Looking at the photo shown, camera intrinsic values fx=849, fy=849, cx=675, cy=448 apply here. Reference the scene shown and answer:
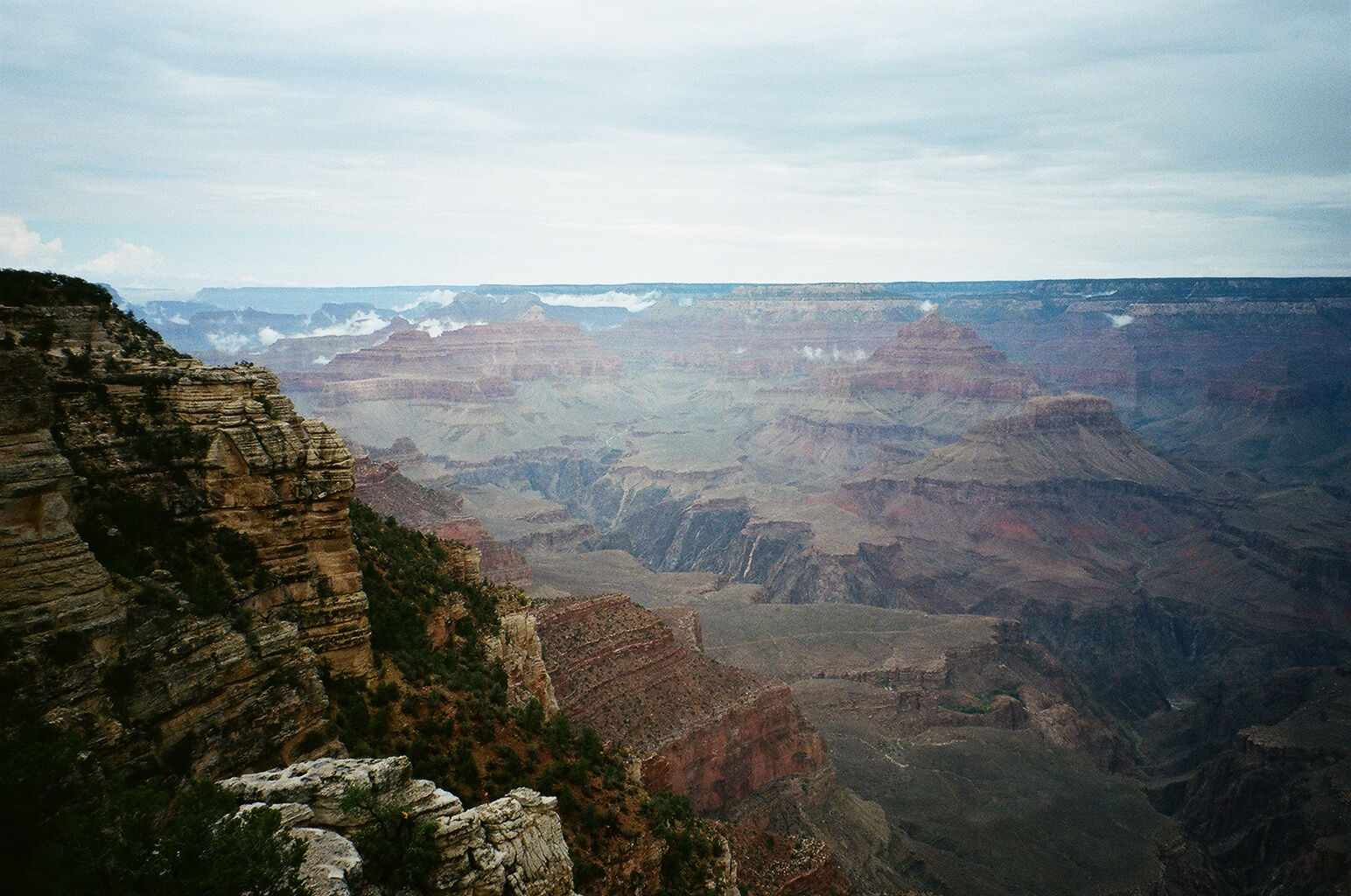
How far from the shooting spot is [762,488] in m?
179

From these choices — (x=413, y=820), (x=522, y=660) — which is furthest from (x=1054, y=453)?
(x=413, y=820)

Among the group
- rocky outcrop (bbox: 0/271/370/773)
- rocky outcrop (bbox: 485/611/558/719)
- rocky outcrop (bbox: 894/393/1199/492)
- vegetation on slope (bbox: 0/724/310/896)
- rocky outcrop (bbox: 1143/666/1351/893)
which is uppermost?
rocky outcrop (bbox: 0/271/370/773)

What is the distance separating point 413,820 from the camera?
49.2 ft


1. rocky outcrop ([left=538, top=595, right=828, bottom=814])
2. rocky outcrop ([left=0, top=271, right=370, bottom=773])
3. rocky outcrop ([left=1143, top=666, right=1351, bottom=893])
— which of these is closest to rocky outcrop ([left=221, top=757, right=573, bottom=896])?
rocky outcrop ([left=0, top=271, right=370, bottom=773])

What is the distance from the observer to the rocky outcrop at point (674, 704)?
48438mm

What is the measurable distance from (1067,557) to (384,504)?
363 ft

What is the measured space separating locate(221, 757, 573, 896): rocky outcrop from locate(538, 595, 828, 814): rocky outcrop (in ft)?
100.0

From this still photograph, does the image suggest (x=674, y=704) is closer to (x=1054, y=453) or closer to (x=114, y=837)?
(x=114, y=837)

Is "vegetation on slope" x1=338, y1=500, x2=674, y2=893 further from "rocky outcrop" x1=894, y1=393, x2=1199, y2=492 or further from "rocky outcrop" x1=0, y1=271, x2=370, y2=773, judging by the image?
"rocky outcrop" x1=894, y1=393, x2=1199, y2=492

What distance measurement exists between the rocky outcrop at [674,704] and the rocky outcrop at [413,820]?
30.5m

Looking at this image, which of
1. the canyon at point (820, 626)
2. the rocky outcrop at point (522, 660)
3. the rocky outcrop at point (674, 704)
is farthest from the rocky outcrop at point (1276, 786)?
the rocky outcrop at point (522, 660)

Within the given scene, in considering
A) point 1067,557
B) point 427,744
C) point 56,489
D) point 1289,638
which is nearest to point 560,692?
point 427,744

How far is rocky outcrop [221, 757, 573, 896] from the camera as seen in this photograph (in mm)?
13867

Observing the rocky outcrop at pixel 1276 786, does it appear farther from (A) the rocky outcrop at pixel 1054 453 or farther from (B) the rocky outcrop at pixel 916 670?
(A) the rocky outcrop at pixel 1054 453
